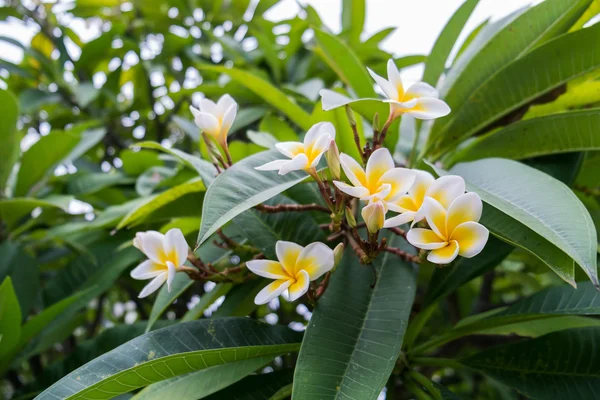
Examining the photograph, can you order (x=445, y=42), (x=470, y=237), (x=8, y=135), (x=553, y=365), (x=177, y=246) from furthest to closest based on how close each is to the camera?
(x=8, y=135) < (x=445, y=42) < (x=553, y=365) < (x=177, y=246) < (x=470, y=237)

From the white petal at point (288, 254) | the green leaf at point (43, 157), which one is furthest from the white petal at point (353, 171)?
the green leaf at point (43, 157)

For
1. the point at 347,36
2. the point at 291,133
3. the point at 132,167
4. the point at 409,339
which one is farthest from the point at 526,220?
the point at 347,36

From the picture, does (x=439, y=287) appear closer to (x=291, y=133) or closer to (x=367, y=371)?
(x=367, y=371)

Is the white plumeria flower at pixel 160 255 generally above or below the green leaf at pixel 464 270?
above

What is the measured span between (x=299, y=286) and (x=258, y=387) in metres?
0.22

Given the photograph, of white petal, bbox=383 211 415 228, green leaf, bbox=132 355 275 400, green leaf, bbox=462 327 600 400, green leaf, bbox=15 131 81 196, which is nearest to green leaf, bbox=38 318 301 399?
green leaf, bbox=132 355 275 400

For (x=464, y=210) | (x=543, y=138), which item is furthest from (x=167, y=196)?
(x=543, y=138)

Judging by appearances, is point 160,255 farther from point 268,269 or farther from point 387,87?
point 387,87

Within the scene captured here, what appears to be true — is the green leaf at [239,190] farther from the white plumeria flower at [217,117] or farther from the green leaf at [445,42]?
the green leaf at [445,42]

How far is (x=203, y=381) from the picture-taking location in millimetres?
633

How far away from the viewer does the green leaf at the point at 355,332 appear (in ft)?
1.76

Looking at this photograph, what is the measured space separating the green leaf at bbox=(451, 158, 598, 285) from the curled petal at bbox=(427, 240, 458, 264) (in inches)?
2.9

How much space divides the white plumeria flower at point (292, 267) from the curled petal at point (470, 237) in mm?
142

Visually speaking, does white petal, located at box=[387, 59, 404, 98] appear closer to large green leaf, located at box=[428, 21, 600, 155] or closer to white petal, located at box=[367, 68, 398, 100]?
white petal, located at box=[367, 68, 398, 100]
